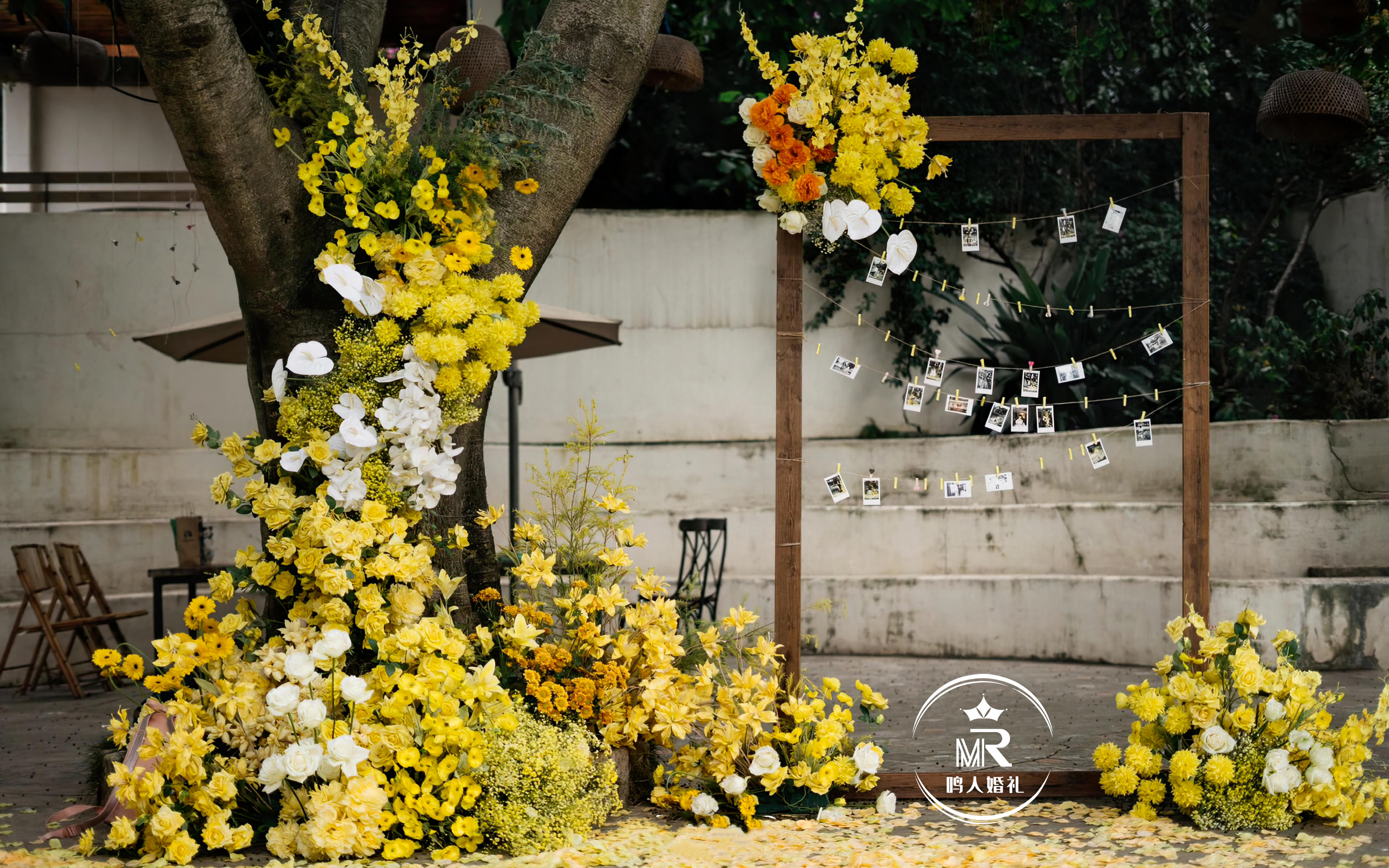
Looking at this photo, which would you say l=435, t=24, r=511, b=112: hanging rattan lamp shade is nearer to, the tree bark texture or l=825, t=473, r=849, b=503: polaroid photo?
the tree bark texture

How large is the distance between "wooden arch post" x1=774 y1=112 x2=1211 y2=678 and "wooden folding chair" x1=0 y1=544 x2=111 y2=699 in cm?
460

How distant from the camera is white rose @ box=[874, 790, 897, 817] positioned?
4.37m

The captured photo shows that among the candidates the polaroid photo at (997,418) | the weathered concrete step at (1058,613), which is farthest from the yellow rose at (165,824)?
the weathered concrete step at (1058,613)

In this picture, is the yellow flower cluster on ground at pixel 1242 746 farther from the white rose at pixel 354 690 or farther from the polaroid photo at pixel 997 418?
the white rose at pixel 354 690

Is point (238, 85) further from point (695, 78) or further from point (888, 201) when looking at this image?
point (695, 78)

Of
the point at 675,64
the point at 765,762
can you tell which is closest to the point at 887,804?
the point at 765,762

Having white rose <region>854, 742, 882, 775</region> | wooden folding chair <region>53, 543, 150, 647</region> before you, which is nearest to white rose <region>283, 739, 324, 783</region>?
white rose <region>854, 742, 882, 775</region>

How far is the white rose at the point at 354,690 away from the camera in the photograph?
3.72 m

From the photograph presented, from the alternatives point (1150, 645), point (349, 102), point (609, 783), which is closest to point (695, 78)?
point (349, 102)

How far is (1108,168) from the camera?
1065 centimetres

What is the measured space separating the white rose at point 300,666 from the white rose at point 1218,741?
3044 millimetres

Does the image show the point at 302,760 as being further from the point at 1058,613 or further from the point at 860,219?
the point at 1058,613

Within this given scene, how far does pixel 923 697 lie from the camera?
675 centimetres

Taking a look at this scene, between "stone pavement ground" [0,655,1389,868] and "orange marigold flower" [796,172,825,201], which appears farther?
"orange marigold flower" [796,172,825,201]
